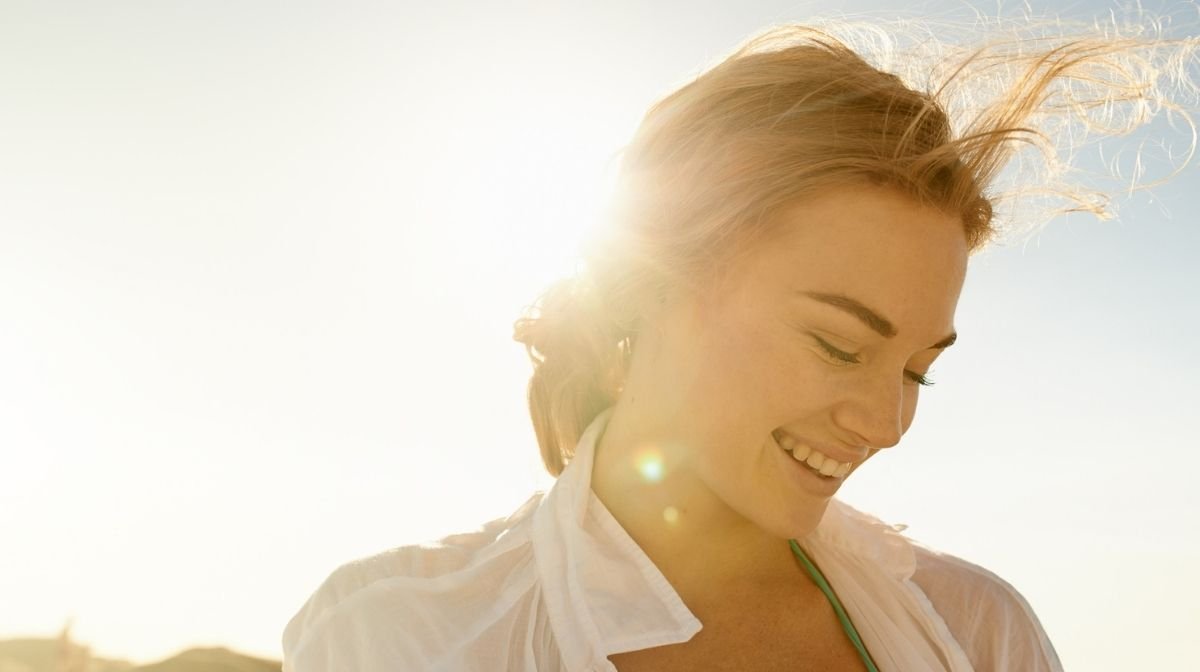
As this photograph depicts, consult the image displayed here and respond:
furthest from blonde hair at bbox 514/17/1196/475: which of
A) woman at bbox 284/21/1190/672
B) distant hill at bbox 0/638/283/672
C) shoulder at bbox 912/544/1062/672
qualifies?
distant hill at bbox 0/638/283/672

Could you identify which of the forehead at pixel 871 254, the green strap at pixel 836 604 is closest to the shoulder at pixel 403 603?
the green strap at pixel 836 604

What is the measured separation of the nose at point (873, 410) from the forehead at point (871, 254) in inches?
6.0

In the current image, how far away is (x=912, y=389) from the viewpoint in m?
2.25

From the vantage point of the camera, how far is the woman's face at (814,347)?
204 centimetres

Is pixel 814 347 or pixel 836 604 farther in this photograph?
pixel 836 604

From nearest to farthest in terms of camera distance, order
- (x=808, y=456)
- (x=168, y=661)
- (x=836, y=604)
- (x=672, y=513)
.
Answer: (x=808, y=456), (x=672, y=513), (x=836, y=604), (x=168, y=661)

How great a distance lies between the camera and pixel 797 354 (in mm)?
2033

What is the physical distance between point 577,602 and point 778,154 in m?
1.08

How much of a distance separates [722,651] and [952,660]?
55 cm

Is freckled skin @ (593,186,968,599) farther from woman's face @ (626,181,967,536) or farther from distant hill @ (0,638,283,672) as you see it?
distant hill @ (0,638,283,672)

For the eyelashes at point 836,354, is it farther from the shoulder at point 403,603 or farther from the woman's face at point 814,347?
the shoulder at point 403,603

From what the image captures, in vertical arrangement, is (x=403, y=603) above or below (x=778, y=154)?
below

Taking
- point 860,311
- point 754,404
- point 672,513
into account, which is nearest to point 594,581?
point 672,513

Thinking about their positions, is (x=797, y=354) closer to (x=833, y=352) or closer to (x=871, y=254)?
(x=833, y=352)
